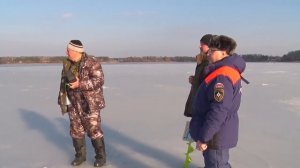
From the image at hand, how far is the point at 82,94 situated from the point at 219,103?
1560 mm

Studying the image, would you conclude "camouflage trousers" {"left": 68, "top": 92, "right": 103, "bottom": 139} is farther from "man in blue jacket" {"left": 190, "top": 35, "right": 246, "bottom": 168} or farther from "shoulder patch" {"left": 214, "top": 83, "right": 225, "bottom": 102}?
"shoulder patch" {"left": 214, "top": 83, "right": 225, "bottom": 102}

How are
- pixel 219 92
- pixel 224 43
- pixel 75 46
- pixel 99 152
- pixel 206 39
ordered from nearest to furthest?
1. pixel 219 92
2. pixel 224 43
3. pixel 206 39
4. pixel 75 46
5. pixel 99 152

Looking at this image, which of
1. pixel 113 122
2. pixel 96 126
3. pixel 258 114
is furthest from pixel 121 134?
pixel 258 114

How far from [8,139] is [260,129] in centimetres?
335

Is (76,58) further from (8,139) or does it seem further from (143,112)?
(143,112)

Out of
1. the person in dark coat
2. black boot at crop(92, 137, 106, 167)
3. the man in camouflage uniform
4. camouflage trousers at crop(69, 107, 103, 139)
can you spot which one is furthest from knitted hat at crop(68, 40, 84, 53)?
the person in dark coat

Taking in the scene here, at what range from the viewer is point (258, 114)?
5.54 metres

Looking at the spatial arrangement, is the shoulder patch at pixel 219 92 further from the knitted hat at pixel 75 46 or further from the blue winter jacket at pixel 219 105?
the knitted hat at pixel 75 46

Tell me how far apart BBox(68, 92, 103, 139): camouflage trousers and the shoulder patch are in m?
1.49

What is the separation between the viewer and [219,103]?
199 cm

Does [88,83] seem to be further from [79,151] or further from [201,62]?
[201,62]

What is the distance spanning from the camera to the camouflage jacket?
3061mm

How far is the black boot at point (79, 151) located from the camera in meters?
3.27

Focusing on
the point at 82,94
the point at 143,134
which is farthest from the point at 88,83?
the point at 143,134
